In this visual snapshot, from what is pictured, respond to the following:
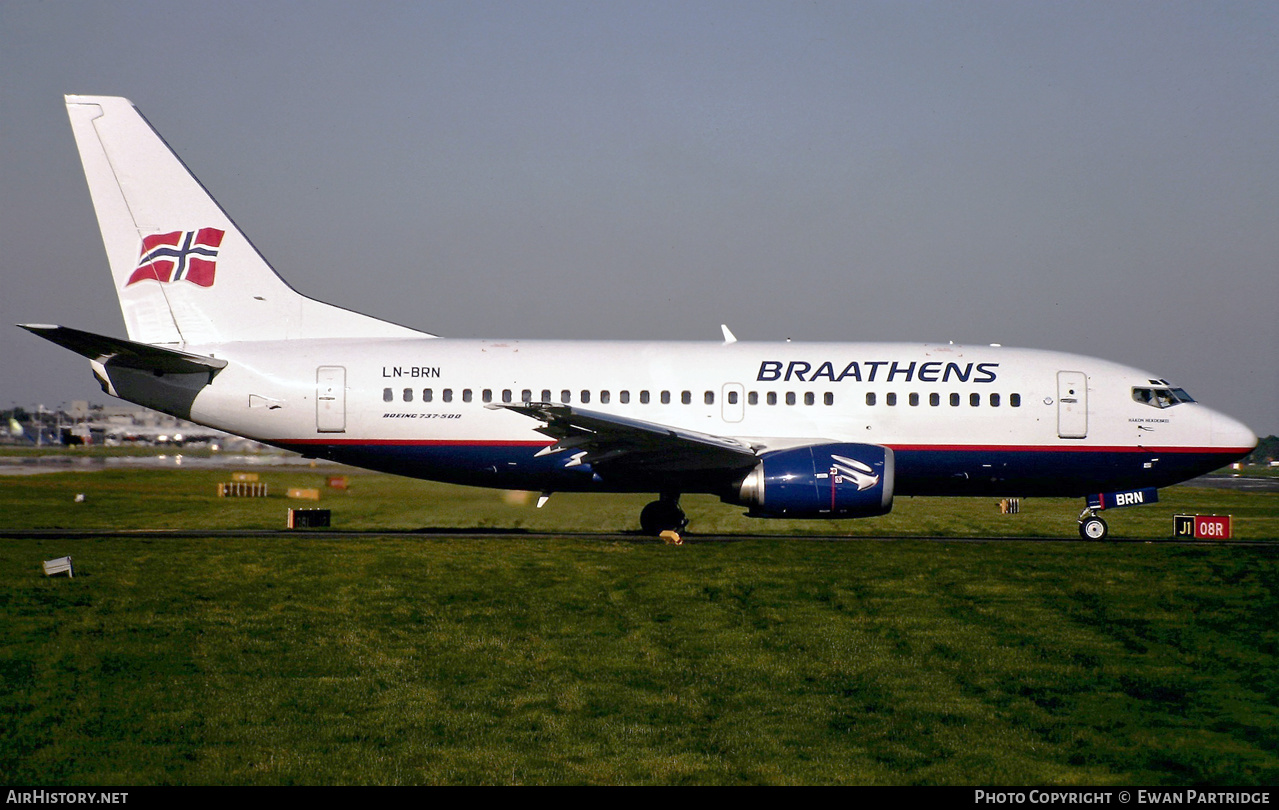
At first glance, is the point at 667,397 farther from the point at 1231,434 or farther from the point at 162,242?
the point at 1231,434

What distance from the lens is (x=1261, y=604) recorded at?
48.3 feet

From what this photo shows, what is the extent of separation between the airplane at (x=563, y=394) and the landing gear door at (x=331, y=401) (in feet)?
0.10

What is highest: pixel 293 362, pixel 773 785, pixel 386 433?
pixel 293 362

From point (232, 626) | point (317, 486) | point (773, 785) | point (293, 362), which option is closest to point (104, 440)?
point (317, 486)

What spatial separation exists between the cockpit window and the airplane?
0.15 ft

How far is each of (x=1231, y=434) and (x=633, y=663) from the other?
59.3 ft

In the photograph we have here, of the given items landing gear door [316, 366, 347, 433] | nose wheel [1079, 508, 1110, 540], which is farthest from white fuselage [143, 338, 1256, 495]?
nose wheel [1079, 508, 1110, 540]

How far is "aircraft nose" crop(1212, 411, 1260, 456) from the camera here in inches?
917

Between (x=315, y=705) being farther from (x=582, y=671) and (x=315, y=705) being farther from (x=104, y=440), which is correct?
(x=104, y=440)

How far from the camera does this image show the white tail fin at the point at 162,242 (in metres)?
23.2

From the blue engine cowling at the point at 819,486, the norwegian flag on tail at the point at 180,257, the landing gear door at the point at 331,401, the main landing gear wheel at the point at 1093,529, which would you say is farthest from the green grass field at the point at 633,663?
the norwegian flag on tail at the point at 180,257

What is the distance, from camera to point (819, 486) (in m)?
20.6

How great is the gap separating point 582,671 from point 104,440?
10876 cm

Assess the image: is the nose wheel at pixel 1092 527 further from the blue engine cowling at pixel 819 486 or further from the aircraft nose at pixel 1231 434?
the blue engine cowling at pixel 819 486
